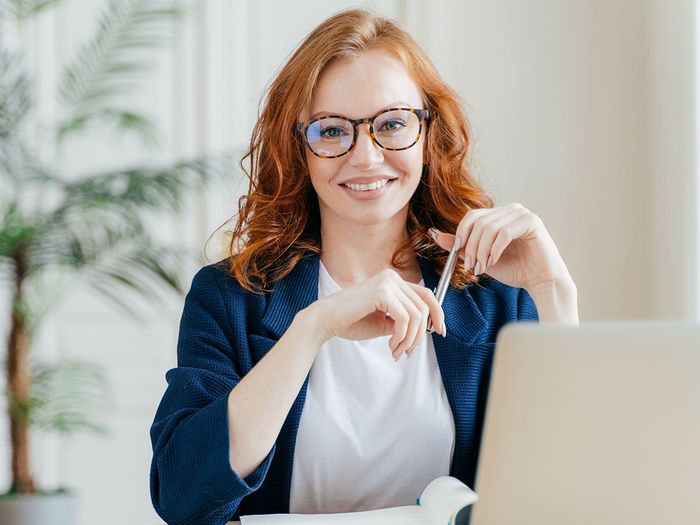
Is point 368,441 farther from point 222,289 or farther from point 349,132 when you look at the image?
point 349,132

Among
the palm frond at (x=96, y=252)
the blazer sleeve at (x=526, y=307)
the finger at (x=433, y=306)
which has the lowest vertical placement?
the blazer sleeve at (x=526, y=307)

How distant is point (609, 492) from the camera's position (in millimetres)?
622

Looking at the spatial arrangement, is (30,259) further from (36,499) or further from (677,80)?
(677,80)

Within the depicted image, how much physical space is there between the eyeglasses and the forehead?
0.05ft

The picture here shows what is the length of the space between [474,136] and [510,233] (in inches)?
55.8

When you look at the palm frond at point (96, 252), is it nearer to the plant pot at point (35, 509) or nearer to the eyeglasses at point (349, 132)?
the plant pot at point (35, 509)

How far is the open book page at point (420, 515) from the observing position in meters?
1.08

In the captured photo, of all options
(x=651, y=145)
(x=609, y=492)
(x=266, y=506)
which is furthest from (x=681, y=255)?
(x=609, y=492)

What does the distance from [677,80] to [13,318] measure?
6.31 ft

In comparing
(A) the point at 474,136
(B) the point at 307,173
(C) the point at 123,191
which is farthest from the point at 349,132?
(A) the point at 474,136

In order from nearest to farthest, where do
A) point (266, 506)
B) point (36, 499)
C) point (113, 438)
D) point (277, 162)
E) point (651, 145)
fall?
point (266, 506) < point (277, 162) < point (36, 499) < point (651, 145) < point (113, 438)

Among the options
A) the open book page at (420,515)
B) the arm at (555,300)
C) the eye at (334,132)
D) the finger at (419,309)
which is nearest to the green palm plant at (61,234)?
the eye at (334,132)

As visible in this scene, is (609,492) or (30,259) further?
(30,259)

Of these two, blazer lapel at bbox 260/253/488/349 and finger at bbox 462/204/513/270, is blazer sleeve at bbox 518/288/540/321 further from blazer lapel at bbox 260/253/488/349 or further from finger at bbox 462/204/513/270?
finger at bbox 462/204/513/270
